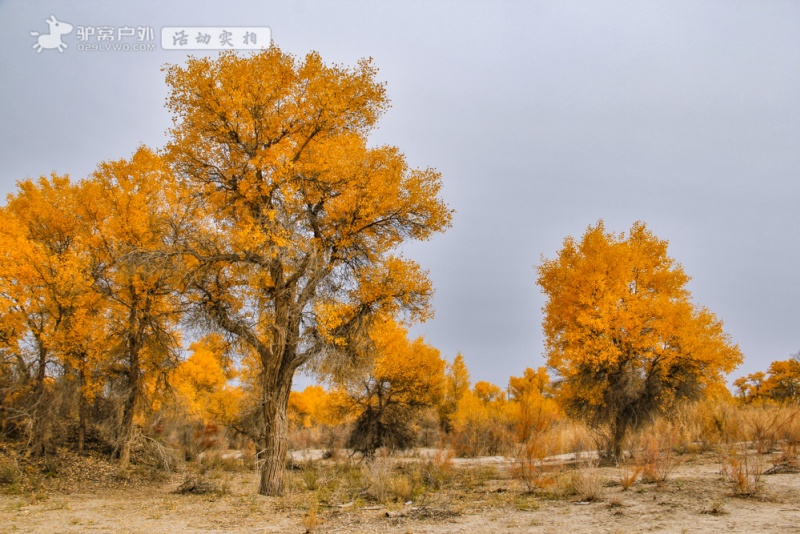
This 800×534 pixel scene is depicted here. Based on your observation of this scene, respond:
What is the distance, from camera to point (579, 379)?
61.6ft

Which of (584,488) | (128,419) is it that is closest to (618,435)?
(584,488)

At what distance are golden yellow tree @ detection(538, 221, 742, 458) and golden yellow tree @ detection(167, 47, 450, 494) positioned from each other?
7.64 metres

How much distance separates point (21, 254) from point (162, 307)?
416 cm

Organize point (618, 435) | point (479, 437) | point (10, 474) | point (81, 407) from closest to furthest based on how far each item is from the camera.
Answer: point (10, 474)
point (81, 407)
point (618, 435)
point (479, 437)

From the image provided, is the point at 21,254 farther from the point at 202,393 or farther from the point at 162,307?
the point at 202,393

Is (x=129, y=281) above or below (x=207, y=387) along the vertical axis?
above

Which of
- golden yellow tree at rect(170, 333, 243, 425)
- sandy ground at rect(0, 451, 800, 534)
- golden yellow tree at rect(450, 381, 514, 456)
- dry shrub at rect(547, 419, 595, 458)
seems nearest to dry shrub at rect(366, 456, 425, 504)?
sandy ground at rect(0, 451, 800, 534)

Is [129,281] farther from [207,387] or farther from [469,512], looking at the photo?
[207,387]

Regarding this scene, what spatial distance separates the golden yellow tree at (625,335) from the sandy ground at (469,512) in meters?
5.43

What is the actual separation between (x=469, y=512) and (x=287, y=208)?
7654 millimetres

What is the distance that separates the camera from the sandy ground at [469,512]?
8.00m

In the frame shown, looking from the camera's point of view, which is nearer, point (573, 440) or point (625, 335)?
point (625, 335)

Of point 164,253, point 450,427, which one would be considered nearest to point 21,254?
point 164,253

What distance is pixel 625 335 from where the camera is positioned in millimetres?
17812
